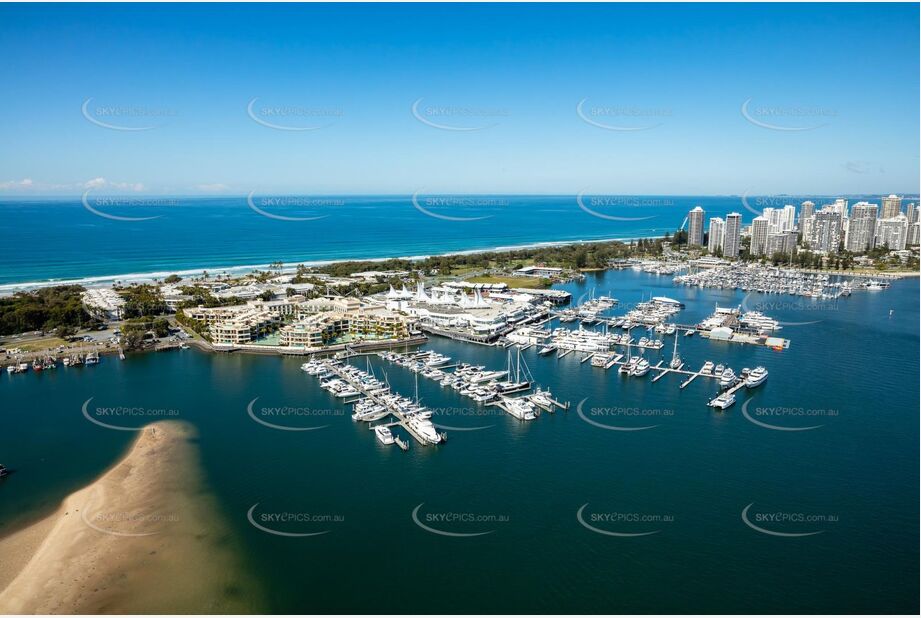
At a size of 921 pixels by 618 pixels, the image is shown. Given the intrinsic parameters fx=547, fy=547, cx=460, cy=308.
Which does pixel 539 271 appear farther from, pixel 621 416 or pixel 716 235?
pixel 621 416

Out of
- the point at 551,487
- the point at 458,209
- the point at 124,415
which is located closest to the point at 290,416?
the point at 124,415

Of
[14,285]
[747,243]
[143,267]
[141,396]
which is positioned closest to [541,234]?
[747,243]

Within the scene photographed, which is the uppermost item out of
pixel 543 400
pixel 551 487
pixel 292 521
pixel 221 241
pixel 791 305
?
pixel 221 241

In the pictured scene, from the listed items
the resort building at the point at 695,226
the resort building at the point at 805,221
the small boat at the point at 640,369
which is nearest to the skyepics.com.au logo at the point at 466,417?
the small boat at the point at 640,369

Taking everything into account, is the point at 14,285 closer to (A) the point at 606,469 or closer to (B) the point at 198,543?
(B) the point at 198,543

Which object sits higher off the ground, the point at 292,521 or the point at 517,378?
the point at 517,378

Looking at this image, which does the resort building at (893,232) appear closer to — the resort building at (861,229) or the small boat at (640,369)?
the resort building at (861,229)

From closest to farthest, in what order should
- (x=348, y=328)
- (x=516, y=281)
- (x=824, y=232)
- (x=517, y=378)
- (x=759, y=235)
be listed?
(x=517, y=378) → (x=348, y=328) → (x=516, y=281) → (x=759, y=235) → (x=824, y=232)

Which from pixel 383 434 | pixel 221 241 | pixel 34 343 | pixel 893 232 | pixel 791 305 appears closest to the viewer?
pixel 383 434

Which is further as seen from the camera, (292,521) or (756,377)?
(756,377)
